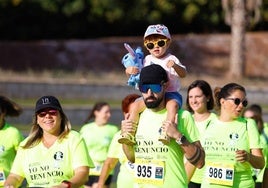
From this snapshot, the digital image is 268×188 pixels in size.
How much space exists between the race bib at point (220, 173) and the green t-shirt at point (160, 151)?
5.16ft

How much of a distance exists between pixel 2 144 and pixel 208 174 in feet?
7.32

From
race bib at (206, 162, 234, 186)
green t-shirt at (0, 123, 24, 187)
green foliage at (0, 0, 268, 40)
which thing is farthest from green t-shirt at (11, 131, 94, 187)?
green foliage at (0, 0, 268, 40)

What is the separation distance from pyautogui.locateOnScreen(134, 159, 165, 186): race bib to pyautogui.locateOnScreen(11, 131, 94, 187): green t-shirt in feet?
1.35

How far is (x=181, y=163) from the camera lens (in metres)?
8.03

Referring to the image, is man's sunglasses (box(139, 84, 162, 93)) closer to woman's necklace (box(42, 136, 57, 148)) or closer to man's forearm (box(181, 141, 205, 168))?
man's forearm (box(181, 141, 205, 168))

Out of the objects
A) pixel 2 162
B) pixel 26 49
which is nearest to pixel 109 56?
pixel 26 49

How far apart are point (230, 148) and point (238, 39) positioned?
22888mm

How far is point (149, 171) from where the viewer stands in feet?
26.3

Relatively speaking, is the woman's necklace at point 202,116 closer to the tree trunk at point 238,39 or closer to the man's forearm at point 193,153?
the man's forearm at point 193,153

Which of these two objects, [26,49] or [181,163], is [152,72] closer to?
[181,163]

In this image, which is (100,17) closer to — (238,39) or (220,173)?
(238,39)

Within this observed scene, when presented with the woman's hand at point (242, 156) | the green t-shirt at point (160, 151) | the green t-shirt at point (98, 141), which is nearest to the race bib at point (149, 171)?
the green t-shirt at point (160, 151)

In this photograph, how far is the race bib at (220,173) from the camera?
9.52 meters

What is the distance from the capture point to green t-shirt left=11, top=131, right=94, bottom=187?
811 cm
